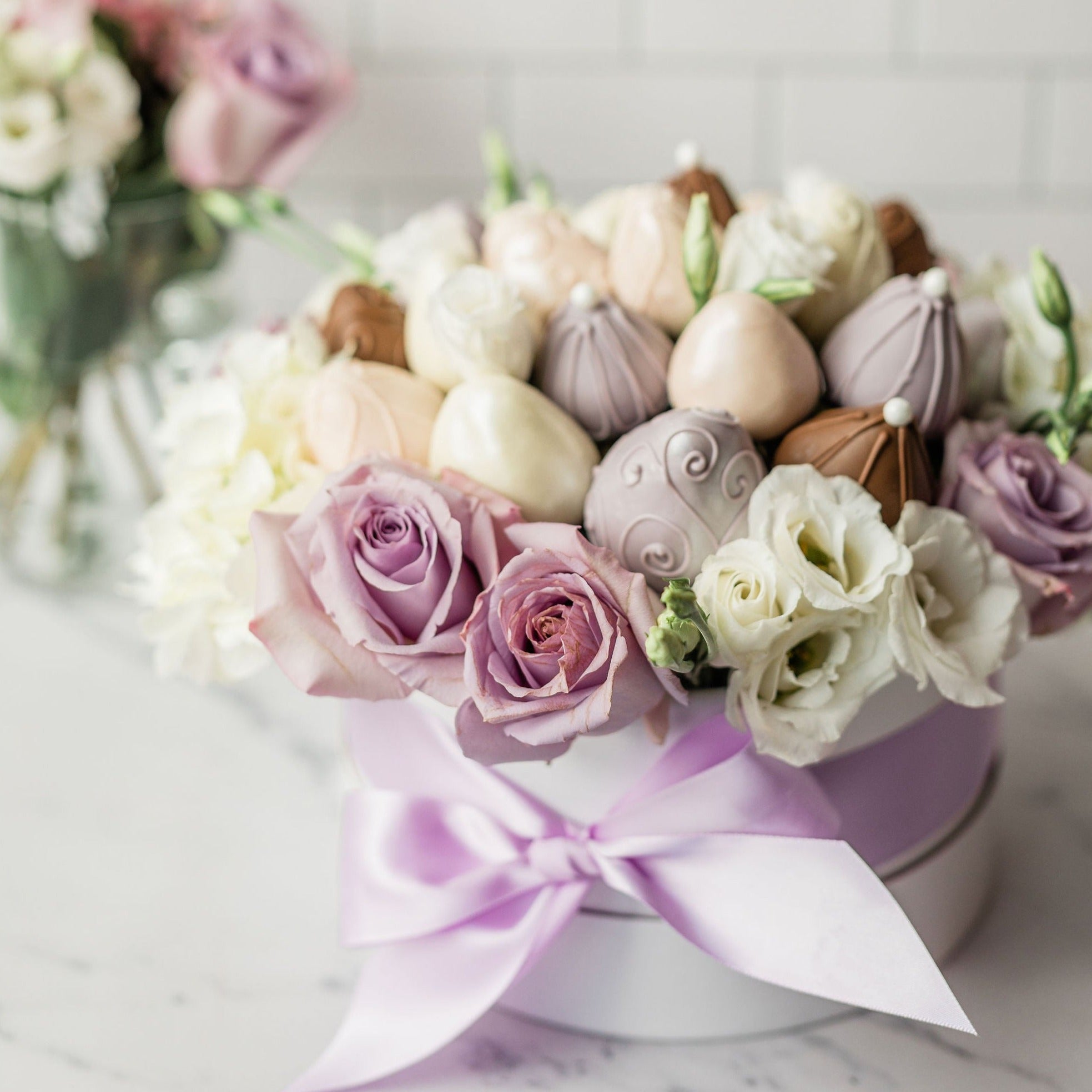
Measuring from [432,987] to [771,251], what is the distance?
32 cm

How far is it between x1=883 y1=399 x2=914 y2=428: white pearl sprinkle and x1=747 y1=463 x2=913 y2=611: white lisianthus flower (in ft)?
0.10

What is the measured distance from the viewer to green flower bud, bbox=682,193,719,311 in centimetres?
49

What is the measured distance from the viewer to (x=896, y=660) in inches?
17.5

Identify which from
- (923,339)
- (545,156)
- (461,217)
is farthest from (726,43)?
(923,339)

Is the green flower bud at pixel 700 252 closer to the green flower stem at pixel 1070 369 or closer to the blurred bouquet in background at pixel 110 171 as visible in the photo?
the green flower stem at pixel 1070 369

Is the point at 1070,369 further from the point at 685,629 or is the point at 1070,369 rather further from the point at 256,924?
the point at 256,924

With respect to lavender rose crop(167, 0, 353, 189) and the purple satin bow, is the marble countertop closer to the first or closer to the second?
the purple satin bow

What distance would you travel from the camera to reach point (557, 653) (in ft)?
1.37

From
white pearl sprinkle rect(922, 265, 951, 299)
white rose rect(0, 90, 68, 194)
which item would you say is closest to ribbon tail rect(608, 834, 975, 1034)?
white pearl sprinkle rect(922, 265, 951, 299)

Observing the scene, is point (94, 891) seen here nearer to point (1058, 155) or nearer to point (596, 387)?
point (596, 387)

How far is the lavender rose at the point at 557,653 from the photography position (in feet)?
1.35

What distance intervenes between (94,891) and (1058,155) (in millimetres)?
974

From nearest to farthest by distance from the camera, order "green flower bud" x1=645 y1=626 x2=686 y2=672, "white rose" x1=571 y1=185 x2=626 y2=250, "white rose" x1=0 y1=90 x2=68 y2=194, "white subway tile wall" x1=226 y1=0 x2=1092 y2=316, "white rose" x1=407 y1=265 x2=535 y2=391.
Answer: "green flower bud" x1=645 y1=626 x2=686 y2=672
"white rose" x1=407 y1=265 x2=535 y2=391
"white rose" x1=571 y1=185 x2=626 y2=250
"white rose" x1=0 y1=90 x2=68 y2=194
"white subway tile wall" x1=226 y1=0 x2=1092 y2=316

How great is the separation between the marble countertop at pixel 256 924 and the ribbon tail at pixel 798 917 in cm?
7
